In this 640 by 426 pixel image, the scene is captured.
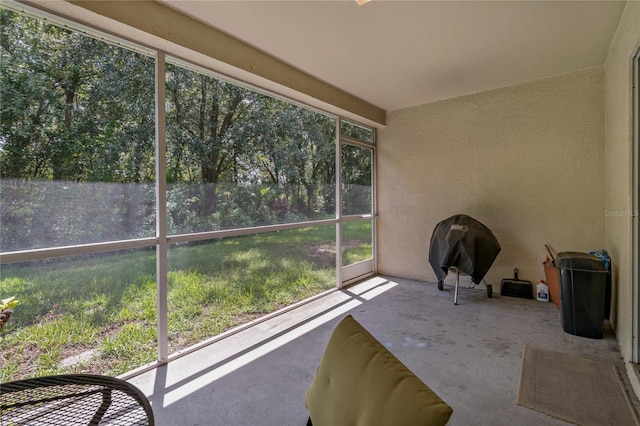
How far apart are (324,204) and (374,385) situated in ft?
11.0

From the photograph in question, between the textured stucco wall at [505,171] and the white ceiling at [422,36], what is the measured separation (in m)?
0.40

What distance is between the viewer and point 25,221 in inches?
68.2

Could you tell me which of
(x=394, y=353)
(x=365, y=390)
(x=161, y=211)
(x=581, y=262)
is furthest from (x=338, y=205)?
(x=365, y=390)

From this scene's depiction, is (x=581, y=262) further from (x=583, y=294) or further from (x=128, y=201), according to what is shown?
(x=128, y=201)

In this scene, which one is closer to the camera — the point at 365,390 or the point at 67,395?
the point at 365,390

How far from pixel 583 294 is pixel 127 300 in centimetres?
398

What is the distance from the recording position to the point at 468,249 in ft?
11.3

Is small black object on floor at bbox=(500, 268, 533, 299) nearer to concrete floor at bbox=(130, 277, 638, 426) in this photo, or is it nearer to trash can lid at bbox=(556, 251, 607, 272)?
concrete floor at bbox=(130, 277, 638, 426)

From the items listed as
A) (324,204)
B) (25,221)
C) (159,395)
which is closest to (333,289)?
(324,204)

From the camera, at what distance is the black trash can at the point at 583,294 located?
8.69 feet

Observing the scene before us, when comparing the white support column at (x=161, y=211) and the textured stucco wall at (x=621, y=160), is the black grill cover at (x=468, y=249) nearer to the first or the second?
the textured stucco wall at (x=621, y=160)

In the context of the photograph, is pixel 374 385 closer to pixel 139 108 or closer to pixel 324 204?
pixel 139 108

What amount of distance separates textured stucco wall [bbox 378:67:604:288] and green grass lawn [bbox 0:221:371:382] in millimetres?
2211

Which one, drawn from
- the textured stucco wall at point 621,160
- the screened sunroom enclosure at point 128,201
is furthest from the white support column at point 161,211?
the textured stucco wall at point 621,160
